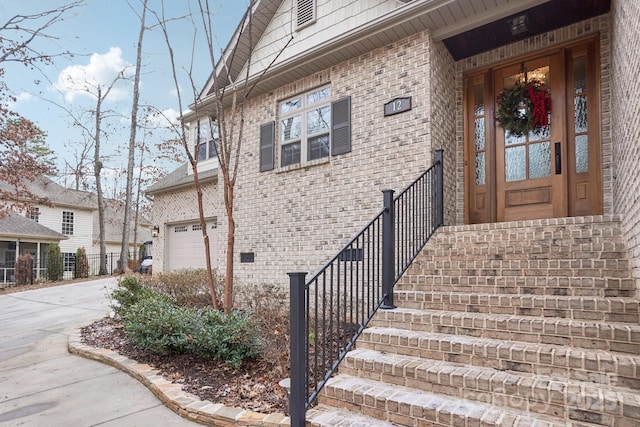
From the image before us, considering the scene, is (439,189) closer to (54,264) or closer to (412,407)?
(412,407)

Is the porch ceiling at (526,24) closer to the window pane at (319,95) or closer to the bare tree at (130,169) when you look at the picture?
the window pane at (319,95)

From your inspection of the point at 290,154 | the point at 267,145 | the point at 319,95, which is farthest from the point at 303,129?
the point at 267,145

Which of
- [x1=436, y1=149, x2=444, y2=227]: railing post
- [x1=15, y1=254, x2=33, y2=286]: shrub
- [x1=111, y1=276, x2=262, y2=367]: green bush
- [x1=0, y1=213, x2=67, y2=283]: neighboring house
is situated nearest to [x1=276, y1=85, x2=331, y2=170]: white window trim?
[x1=436, y1=149, x2=444, y2=227]: railing post

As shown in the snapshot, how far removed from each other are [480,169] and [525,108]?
3.22 feet

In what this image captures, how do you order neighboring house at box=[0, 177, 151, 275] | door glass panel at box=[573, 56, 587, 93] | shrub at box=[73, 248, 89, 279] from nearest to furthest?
door glass panel at box=[573, 56, 587, 93] < shrub at box=[73, 248, 89, 279] < neighboring house at box=[0, 177, 151, 275]

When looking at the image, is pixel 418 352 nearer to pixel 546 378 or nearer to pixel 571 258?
pixel 546 378

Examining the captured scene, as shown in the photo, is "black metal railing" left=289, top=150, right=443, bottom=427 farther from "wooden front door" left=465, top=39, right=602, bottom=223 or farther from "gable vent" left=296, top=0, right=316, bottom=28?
"gable vent" left=296, top=0, right=316, bottom=28

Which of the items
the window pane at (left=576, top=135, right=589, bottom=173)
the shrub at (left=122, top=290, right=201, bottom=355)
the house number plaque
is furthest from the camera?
the house number plaque

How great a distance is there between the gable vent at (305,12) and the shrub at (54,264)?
1456 centimetres

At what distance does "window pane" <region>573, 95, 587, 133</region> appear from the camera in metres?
4.94

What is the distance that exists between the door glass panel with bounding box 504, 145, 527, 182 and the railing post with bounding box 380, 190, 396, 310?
2500 mm

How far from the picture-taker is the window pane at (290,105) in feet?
23.7

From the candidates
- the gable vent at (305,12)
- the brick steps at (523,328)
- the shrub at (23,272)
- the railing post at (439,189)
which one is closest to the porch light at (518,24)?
the railing post at (439,189)

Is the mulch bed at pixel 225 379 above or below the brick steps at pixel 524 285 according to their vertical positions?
below
